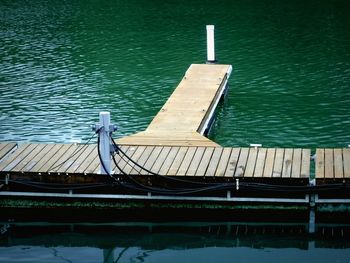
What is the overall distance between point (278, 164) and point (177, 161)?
68.0 inches

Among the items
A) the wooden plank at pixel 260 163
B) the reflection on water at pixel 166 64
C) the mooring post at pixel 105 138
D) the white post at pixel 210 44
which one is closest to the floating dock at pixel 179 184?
the wooden plank at pixel 260 163

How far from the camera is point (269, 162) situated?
13320mm

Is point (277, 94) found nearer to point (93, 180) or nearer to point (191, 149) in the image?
point (191, 149)

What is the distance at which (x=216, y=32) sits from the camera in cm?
2877

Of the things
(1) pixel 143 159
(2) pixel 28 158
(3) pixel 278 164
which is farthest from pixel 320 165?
(2) pixel 28 158

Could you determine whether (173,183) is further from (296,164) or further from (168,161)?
(296,164)

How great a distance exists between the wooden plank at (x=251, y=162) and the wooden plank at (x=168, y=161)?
131cm

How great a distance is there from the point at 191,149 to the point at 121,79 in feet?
29.1

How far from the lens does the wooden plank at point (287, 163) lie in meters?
12.7

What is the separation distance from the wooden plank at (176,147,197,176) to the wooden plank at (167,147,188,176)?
0.18ft

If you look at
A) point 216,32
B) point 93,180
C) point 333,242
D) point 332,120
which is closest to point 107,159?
point 93,180

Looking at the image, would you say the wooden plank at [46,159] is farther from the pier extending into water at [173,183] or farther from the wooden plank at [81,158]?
the wooden plank at [81,158]

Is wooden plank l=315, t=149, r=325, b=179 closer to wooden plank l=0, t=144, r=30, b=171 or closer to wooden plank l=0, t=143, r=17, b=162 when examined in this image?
wooden plank l=0, t=144, r=30, b=171

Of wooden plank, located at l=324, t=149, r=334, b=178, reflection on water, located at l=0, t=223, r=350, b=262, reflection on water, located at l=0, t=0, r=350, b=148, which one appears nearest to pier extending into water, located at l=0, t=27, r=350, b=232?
wooden plank, located at l=324, t=149, r=334, b=178
